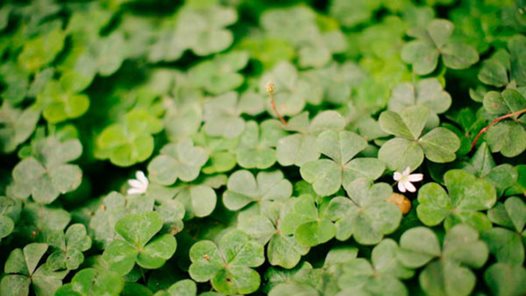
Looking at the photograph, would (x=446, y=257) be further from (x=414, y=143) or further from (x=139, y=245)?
(x=139, y=245)

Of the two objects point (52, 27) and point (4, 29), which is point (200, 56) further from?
point (4, 29)

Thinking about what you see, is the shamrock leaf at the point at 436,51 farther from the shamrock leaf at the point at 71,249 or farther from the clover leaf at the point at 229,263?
the shamrock leaf at the point at 71,249

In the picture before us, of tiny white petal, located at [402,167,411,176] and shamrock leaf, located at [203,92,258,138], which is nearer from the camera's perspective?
tiny white petal, located at [402,167,411,176]

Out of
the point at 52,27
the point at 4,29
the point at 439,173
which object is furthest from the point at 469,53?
the point at 4,29

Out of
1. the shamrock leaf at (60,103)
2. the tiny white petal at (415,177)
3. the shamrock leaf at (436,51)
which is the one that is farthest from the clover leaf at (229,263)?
the shamrock leaf at (436,51)

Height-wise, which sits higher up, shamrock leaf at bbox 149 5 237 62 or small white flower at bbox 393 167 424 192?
shamrock leaf at bbox 149 5 237 62

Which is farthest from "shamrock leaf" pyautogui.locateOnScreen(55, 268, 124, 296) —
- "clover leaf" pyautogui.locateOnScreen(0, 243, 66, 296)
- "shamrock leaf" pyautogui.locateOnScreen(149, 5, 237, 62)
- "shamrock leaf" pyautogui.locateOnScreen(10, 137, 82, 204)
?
"shamrock leaf" pyautogui.locateOnScreen(149, 5, 237, 62)

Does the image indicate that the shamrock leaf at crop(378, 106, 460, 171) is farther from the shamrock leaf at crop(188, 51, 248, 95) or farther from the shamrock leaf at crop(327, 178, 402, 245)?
the shamrock leaf at crop(188, 51, 248, 95)
